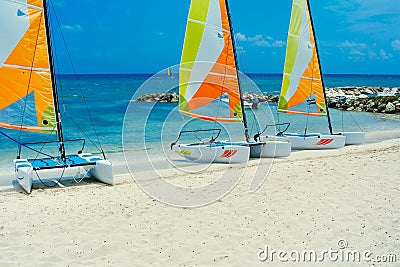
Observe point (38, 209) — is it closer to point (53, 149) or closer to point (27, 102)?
point (27, 102)

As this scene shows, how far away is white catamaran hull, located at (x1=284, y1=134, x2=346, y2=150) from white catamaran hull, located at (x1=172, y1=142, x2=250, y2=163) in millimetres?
3459

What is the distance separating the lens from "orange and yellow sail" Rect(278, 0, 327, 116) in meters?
15.5

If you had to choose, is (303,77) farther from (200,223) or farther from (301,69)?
(200,223)

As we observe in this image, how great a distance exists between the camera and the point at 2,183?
1048 cm

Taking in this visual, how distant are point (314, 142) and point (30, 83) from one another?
9746 mm

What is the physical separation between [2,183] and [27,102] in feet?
7.40

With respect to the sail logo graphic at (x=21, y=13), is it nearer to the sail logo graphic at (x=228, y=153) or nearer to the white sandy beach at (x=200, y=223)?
the white sandy beach at (x=200, y=223)

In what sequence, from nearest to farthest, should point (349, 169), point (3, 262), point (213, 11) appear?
point (3, 262) → point (349, 169) → point (213, 11)

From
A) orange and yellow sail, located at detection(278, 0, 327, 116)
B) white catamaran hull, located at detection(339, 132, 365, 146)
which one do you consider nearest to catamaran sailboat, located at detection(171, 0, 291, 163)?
orange and yellow sail, located at detection(278, 0, 327, 116)

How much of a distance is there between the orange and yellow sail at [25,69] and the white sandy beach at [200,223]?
1.78m

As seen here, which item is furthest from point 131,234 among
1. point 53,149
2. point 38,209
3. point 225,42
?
point 53,149

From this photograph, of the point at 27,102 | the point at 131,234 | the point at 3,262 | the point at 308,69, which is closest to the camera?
the point at 3,262

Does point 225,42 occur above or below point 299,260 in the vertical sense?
above

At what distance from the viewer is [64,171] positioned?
9984 millimetres
